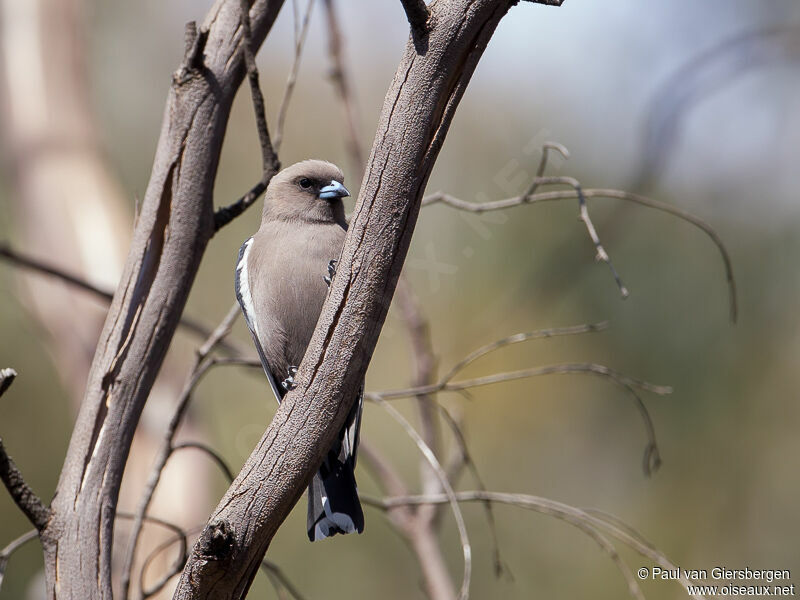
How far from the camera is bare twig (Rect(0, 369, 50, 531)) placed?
6.47 ft

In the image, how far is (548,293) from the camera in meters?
6.39

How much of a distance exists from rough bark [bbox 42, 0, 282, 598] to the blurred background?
2.31m

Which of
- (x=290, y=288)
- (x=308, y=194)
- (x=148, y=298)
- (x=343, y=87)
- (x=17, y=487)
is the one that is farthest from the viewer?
(x=343, y=87)

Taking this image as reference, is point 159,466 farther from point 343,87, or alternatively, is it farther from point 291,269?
point 343,87

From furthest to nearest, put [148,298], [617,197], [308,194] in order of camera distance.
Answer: [308,194], [617,197], [148,298]

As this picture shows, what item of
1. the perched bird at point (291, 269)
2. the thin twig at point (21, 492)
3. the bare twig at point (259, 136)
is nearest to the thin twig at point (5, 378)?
the thin twig at point (21, 492)

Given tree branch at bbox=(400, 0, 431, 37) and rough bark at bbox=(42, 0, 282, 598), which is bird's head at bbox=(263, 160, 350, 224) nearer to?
rough bark at bbox=(42, 0, 282, 598)

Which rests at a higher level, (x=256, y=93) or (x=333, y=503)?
(x=256, y=93)

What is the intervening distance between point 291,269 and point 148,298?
841 mm

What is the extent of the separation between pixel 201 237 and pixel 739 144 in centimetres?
571

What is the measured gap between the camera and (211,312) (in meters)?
9.01

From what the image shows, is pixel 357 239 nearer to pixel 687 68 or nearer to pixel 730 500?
pixel 687 68

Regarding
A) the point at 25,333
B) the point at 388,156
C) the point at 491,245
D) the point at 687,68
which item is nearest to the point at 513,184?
the point at 687,68

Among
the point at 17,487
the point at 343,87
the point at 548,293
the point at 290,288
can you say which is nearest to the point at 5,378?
the point at 17,487
